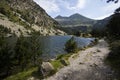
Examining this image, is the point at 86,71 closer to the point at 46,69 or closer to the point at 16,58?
the point at 46,69

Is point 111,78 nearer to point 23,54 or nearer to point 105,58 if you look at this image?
point 105,58


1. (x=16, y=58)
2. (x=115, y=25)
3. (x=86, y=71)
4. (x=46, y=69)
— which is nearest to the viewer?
(x=46, y=69)

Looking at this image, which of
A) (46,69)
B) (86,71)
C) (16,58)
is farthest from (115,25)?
(46,69)

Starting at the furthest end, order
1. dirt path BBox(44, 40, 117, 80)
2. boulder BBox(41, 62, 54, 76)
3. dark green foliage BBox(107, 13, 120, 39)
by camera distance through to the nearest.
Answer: dark green foliage BBox(107, 13, 120, 39)
boulder BBox(41, 62, 54, 76)
dirt path BBox(44, 40, 117, 80)

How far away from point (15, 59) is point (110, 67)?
37100mm

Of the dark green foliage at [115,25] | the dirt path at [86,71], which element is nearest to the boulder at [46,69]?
the dirt path at [86,71]

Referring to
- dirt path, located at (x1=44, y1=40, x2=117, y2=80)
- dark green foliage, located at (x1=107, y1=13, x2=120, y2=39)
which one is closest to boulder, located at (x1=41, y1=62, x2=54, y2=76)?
dirt path, located at (x1=44, y1=40, x2=117, y2=80)

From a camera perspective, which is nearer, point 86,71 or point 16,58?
point 86,71

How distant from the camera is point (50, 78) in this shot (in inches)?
1318

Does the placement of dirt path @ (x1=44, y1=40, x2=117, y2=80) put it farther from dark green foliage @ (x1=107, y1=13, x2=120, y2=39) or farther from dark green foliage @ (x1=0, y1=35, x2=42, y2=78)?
dark green foliage @ (x1=0, y1=35, x2=42, y2=78)

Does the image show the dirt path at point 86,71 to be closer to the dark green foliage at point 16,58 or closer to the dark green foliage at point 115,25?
the dark green foliage at point 115,25

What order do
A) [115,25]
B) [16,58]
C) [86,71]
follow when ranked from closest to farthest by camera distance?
[86,71]
[16,58]
[115,25]

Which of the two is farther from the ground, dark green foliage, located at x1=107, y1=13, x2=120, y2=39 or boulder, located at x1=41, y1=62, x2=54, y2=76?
dark green foliage, located at x1=107, y1=13, x2=120, y2=39

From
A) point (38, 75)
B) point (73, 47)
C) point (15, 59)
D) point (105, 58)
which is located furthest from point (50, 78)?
point (73, 47)
